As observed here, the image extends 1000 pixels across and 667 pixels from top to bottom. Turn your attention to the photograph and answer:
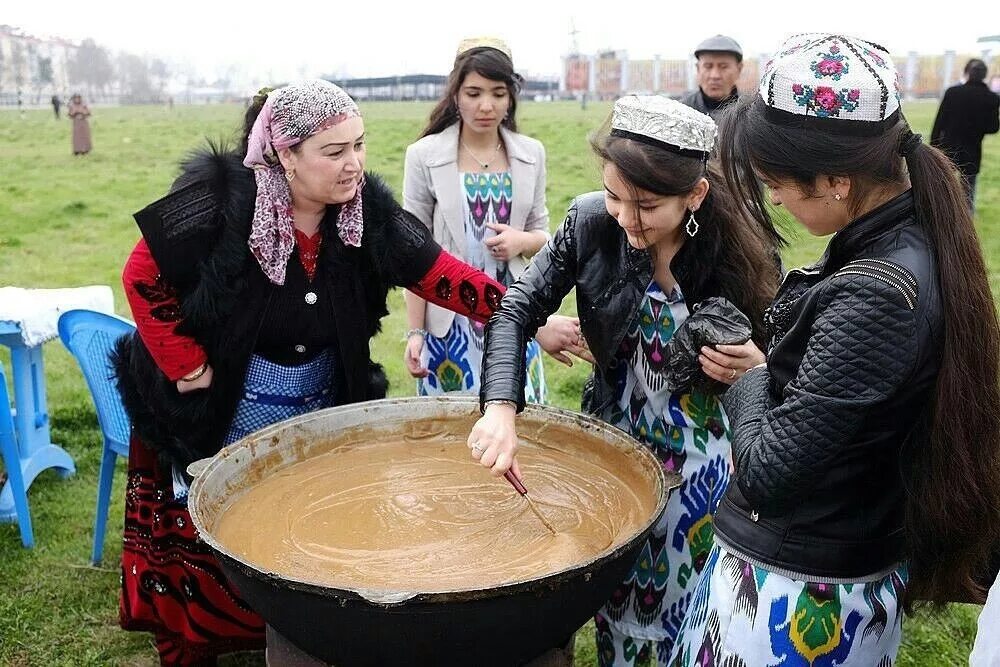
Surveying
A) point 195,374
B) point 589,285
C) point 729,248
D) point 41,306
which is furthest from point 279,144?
point 41,306

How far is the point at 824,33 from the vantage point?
1.54 meters

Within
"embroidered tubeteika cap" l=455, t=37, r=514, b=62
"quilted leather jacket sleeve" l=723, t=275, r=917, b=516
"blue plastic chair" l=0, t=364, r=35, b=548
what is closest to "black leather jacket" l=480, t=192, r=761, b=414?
"quilted leather jacket sleeve" l=723, t=275, r=917, b=516

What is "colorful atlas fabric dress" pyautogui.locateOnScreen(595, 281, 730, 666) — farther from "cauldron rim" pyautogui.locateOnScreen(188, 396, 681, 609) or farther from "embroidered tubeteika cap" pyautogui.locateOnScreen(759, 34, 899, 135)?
"embroidered tubeteika cap" pyautogui.locateOnScreen(759, 34, 899, 135)

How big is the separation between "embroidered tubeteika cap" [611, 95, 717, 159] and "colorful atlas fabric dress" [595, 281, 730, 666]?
0.38m

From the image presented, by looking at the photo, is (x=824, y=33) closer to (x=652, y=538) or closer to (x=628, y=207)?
(x=628, y=207)

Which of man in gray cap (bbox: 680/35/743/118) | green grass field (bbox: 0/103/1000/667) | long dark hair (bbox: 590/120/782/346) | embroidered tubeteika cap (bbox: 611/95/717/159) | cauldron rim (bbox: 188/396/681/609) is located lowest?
green grass field (bbox: 0/103/1000/667)

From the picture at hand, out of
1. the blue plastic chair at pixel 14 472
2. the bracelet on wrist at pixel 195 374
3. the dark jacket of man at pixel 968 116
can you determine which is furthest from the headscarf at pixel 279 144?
the dark jacket of man at pixel 968 116

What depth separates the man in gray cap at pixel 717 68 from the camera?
5.27m

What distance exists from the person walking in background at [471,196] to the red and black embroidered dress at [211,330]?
83 cm

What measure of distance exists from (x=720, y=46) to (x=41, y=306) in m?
3.93

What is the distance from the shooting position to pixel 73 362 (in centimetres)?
622

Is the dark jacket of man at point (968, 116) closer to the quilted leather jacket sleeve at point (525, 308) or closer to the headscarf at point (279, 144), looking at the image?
the quilted leather jacket sleeve at point (525, 308)

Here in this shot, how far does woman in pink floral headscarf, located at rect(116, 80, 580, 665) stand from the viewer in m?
2.46

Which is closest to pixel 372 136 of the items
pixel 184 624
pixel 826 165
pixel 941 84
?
pixel 184 624
